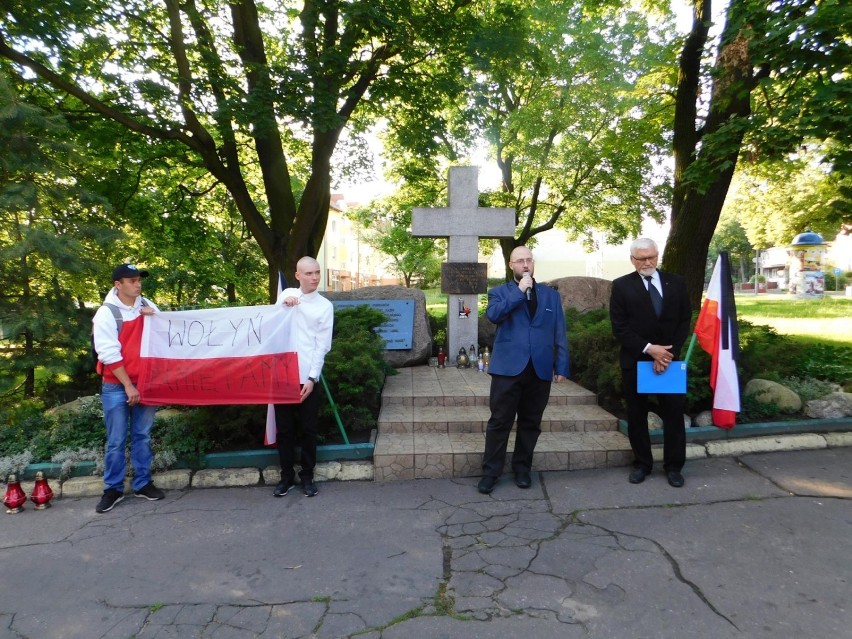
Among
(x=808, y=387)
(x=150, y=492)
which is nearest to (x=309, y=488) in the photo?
(x=150, y=492)

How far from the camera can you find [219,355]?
16.4 ft

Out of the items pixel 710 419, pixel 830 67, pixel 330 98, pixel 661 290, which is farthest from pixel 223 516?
pixel 830 67

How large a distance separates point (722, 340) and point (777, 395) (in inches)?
62.4

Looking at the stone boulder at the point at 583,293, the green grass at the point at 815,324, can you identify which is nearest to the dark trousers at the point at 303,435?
the stone boulder at the point at 583,293

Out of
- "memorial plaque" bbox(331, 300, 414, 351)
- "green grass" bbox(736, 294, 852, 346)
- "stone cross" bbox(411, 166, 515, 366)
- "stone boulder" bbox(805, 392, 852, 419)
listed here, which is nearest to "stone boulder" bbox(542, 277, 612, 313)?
"stone cross" bbox(411, 166, 515, 366)

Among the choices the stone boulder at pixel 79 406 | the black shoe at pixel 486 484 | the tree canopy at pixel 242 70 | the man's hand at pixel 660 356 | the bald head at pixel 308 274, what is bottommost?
the black shoe at pixel 486 484

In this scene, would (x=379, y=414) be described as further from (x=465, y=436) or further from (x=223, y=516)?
(x=223, y=516)

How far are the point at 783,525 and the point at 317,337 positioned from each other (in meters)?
3.95

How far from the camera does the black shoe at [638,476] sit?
469 cm

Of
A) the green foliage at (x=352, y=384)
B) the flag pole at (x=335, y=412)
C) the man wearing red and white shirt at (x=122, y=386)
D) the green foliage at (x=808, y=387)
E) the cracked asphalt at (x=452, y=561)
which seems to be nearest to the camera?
the cracked asphalt at (x=452, y=561)

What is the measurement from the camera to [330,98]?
29.2ft

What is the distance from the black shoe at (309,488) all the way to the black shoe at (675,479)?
316 centimetres

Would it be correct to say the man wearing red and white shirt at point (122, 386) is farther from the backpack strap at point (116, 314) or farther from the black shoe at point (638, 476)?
the black shoe at point (638, 476)

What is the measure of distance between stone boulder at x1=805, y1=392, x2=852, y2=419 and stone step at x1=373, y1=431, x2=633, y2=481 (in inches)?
89.8
